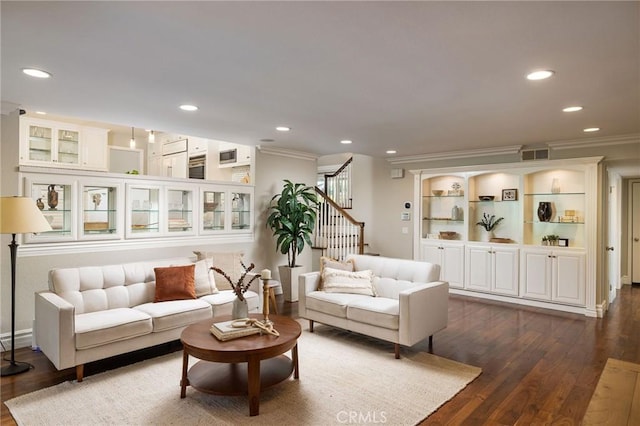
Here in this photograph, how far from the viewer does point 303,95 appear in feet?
11.0

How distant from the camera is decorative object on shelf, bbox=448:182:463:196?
6.66 m

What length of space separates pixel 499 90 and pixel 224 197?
394cm

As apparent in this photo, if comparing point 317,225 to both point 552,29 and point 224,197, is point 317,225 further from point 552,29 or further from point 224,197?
point 552,29

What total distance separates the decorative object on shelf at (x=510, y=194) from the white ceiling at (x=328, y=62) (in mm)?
1840

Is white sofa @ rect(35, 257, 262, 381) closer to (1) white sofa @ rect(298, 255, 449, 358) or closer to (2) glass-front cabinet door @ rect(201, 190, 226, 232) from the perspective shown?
(1) white sofa @ rect(298, 255, 449, 358)

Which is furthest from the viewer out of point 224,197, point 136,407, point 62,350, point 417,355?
point 224,197

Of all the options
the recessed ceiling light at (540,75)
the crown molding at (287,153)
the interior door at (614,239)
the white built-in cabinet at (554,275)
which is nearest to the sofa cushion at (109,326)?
the crown molding at (287,153)

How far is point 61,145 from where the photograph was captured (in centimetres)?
553

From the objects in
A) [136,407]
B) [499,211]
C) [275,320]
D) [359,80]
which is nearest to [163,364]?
[136,407]

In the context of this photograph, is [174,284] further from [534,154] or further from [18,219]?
[534,154]

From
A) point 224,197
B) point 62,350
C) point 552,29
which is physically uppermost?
point 552,29

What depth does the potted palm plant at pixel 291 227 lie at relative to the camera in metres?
5.92

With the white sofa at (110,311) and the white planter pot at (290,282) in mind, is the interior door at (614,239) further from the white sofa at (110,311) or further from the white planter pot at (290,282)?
the white sofa at (110,311)

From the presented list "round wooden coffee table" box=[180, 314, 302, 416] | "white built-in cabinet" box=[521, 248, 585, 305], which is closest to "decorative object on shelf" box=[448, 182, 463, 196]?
"white built-in cabinet" box=[521, 248, 585, 305]
